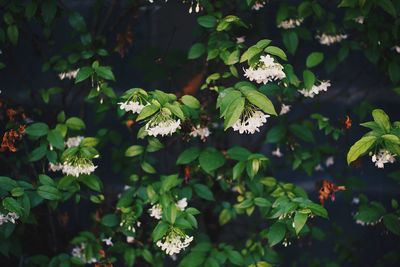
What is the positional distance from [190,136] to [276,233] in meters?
0.51

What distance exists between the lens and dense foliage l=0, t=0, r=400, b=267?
185 centimetres

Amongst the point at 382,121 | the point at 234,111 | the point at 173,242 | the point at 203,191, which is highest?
the point at 234,111

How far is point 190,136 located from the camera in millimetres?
2105

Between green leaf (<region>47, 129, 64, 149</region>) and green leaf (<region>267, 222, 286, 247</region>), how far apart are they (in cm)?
87

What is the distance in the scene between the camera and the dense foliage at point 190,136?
1.85m

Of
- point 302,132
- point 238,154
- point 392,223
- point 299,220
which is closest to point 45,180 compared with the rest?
point 238,154

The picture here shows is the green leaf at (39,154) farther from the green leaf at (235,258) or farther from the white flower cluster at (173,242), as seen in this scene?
the green leaf at (235,258)

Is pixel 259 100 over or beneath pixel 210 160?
over

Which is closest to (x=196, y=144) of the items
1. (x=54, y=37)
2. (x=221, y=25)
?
(x=54, y=37)

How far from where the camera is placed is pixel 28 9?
221 cm

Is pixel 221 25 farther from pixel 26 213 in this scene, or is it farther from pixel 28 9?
pixel 26 213

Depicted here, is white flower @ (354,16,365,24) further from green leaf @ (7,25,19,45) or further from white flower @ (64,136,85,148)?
green leaf @ (7,25,19,45)

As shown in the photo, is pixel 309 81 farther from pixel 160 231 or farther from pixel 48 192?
pixel 48 192

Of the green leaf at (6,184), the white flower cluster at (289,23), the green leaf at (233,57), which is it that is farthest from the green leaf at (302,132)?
the green leaf at (6,184)
